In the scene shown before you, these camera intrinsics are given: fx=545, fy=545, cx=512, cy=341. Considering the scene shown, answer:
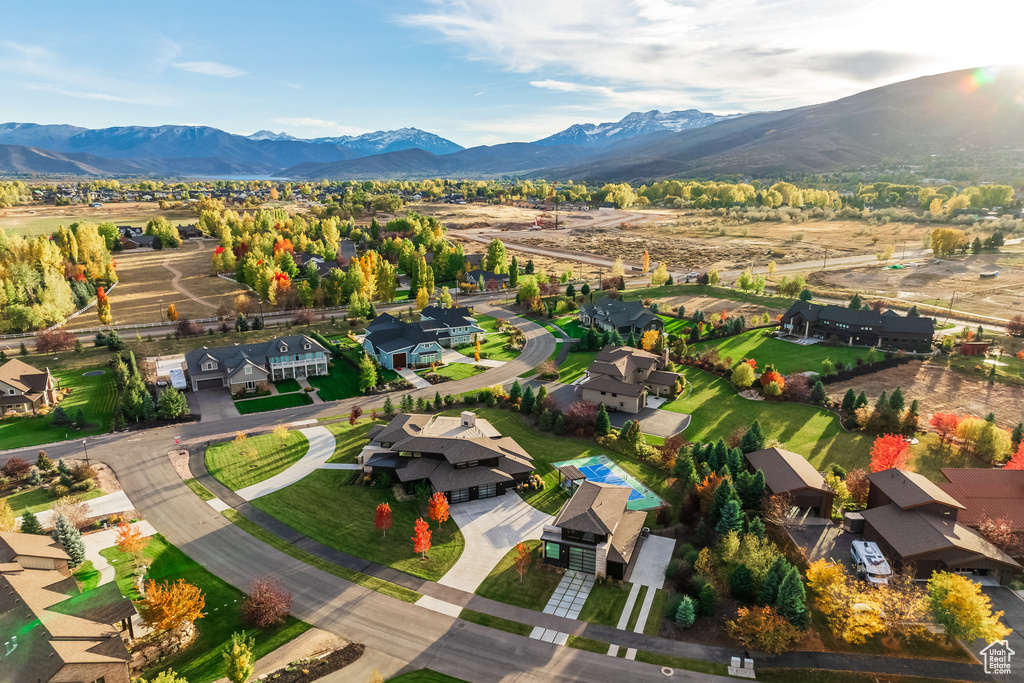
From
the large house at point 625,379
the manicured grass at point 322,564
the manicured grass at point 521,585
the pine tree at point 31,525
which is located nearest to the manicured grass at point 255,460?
the manicured grass at point 322,564

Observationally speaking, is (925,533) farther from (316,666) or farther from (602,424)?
(316,666)

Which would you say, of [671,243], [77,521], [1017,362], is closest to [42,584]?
[77,521]

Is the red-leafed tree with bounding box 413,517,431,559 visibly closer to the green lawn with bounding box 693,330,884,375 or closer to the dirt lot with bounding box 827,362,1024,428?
the dirt lot with bounding box 827,362,1024,428

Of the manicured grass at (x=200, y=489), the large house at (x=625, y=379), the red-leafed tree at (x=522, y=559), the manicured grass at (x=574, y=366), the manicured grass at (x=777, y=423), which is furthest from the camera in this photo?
the manicured grass at (x=574, y=366)

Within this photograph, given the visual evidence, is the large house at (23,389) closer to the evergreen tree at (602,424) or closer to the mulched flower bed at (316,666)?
the mulched flower bed at (316,666)

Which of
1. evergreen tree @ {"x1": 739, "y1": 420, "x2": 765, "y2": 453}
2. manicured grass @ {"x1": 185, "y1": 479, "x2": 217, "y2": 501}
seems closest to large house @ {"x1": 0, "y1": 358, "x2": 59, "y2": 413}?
manicured grass @ {"x1": 185, "y1": 479, "x2": 217, "y2": 501}

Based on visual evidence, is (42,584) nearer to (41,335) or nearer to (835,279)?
(41,335)
